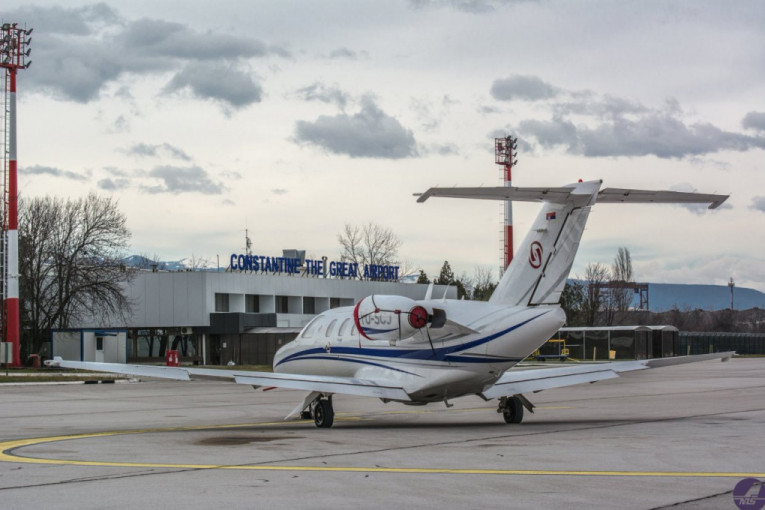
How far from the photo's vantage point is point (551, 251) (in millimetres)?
20781

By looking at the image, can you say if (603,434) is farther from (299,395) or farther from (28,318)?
(28,318)

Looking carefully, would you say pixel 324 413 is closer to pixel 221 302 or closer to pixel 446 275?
pixel 221 302

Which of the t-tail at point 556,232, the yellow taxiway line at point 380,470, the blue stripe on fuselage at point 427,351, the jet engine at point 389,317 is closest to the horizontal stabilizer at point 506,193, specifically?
the t-tail at point 556,232

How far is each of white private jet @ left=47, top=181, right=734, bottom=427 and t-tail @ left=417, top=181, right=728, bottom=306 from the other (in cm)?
2

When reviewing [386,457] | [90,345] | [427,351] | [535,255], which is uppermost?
[535,255]

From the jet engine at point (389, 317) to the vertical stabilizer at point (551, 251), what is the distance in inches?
76.7

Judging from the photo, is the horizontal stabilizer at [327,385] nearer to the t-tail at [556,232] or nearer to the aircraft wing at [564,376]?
the aircraft wing at [564,376]

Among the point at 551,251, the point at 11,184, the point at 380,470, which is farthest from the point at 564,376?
the point at 11,184

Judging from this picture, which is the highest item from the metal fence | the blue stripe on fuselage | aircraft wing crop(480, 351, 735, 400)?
the blue stripe on fuselage

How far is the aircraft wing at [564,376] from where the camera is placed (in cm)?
2203

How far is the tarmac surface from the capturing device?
11.0 m

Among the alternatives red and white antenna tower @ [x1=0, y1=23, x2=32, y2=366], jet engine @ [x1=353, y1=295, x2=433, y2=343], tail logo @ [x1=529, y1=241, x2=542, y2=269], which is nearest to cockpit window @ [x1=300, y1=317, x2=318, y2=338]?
jet engine @ [x1=353, y1=295, x2=433, y2=343]

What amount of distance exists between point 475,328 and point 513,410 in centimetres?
316

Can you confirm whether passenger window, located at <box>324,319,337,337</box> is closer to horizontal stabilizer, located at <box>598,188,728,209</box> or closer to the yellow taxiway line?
horizontal stabilizer, located at <box>598,188,728,209</box>
